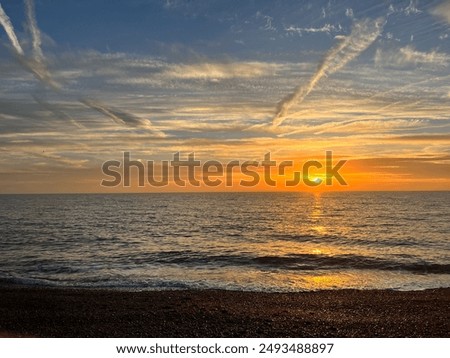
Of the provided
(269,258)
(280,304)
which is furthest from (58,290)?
(269,258)

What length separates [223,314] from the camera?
48.5 feet

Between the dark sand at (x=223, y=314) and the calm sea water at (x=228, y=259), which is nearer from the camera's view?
the dark sand at (x=223, y=314)

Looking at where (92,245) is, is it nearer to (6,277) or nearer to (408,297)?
(6,277)

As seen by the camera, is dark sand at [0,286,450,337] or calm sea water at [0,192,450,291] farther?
calm sea water at [0,192,450,291]

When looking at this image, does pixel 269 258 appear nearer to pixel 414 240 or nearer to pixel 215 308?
pixel 215 308

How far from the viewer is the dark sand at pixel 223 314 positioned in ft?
42.7

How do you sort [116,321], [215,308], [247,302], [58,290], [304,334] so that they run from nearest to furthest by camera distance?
1. [304,334]
2. [116,321]
3. [215,308]
4. [247,302]
5. [58,290]

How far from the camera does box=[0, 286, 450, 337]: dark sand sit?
1301 cm

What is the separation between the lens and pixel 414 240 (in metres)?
40.1

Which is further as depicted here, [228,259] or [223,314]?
[228,259]

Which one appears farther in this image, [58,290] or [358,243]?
[358,243]

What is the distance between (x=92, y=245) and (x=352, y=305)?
1034 inches

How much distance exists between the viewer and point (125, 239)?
134 ft

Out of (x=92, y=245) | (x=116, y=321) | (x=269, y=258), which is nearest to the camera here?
(x=116, y=321)
